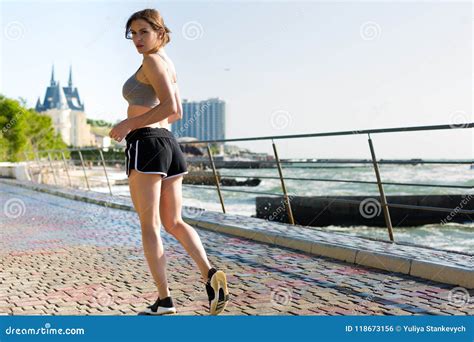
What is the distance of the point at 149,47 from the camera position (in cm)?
373

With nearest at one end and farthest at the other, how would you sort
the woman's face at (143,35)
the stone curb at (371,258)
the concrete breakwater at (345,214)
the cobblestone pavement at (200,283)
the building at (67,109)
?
the woman's face at (143,35) < the cobblestone pavement at (200,283) < the stone curb at (371,258) < the concrete breakwater at (345,214) < the building at (67,109)

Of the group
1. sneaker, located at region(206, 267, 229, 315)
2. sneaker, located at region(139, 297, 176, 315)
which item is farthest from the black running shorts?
sneaker, located at region(139, 297, 176, 315)

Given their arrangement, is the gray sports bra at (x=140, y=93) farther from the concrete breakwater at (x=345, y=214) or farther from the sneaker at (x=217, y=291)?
the concrete breakwater at (x=345, y=214)

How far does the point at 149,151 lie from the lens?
373 cm

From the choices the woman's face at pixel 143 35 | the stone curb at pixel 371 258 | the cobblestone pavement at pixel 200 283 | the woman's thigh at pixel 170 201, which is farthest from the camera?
the stone curb at pixel 371 258

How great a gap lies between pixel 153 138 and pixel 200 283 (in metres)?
1.88

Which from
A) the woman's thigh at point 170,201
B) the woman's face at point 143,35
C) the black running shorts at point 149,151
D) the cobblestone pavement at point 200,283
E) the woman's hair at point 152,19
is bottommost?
the cobblestone pavement at point 200,283

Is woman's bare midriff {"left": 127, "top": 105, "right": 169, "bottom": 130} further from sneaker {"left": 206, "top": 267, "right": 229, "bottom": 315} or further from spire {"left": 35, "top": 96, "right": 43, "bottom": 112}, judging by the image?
spire {"left": 35, "top": 96, "right": 43, "bottom": 112}

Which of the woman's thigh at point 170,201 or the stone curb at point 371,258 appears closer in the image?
→ the woman's thigh at point 170,201

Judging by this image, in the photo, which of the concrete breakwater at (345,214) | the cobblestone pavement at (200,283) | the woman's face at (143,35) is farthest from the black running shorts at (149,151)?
the concrete breakwater at (345,214)

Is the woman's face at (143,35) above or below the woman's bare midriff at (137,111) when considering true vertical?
above

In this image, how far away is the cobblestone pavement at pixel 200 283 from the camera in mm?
4398

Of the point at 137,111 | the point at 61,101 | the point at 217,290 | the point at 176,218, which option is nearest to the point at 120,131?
the point at 137,111
